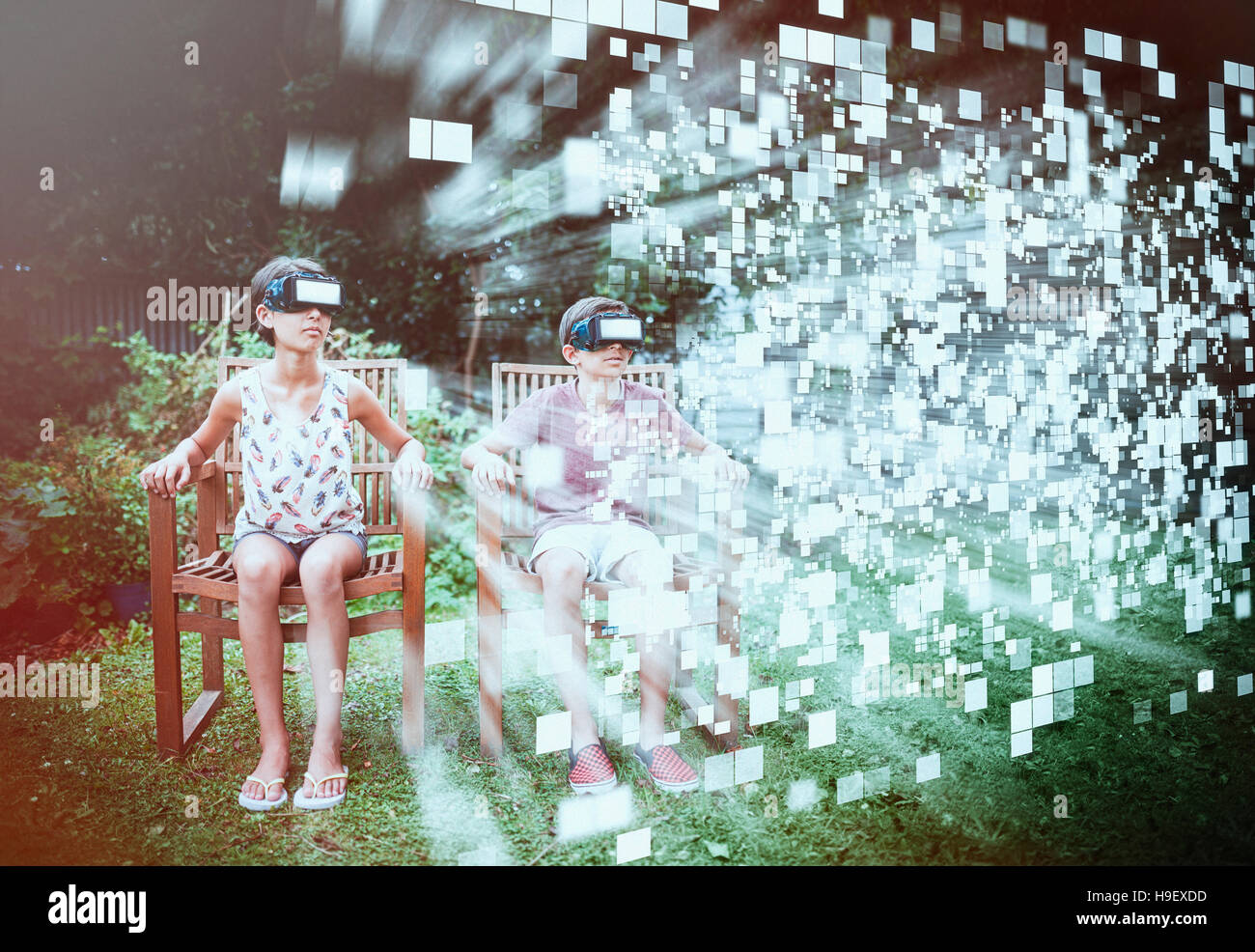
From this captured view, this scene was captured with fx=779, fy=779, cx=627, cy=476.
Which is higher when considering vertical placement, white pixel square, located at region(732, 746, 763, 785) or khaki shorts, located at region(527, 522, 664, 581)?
khaki shorts, located at region(527, 522, 664, 581)

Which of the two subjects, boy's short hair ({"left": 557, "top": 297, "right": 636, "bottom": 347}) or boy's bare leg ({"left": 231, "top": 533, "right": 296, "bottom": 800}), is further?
boy's short hair ({"left": 557, "top": 297, "right": 636, "bottom": 347})

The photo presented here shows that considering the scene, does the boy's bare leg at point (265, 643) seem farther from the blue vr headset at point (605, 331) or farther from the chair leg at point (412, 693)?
Result: the blue vr headset at point (605, 331)

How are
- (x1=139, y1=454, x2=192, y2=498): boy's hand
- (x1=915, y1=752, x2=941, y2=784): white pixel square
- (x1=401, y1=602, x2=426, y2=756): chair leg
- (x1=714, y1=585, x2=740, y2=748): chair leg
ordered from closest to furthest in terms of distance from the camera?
1. (x1=139, y1=454, x2=192, y2=498): boy's hand
2. (x1=401, y1=602, x2=426, y2=756): chair leg
3. (x1=714, y1=585, x2=740, y2=748): chair leg
4. (x1=915, y1=752, x2=941, y2=784): white pixel square

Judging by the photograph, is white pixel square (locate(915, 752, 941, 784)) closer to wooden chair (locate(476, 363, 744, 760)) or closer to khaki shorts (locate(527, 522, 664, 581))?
wooden chair (locate(476, 363, 744, 760))

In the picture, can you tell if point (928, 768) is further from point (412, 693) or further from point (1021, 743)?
point (412, 693)

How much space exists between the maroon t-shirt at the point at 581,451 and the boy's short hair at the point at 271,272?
53cm

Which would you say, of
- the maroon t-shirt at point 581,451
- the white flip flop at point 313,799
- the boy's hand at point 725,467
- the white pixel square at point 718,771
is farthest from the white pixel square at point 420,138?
the white pixel square at point 718,771

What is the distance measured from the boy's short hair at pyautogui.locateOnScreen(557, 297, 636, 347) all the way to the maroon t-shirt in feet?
0.40

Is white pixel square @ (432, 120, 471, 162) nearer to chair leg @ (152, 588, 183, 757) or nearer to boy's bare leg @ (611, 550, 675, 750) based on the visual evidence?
boy's bare leg @ (611, 550, 675, 750)

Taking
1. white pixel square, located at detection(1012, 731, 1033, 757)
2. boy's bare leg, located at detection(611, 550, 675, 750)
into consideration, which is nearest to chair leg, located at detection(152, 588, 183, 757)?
boy's bare leg, located at detection(611, 550, 675, 750)

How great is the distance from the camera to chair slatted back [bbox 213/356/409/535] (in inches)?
67.7

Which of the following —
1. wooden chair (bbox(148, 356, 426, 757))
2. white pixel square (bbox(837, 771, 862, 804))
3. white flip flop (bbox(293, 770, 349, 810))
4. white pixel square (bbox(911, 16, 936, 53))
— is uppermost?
Answer: white pixel square (bbox(911, 16, 936, 53))

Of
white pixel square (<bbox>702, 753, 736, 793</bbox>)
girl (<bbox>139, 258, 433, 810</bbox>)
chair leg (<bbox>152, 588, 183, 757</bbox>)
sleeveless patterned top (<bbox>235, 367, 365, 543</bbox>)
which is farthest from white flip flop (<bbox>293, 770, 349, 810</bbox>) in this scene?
white pixel square (<bbox>702, 753, 736, 793</bbox>)

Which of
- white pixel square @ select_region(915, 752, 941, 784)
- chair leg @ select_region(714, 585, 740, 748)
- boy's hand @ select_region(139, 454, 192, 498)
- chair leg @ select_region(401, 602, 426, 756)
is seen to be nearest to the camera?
boy's hand @ select_region(139, 454, 192, 498)
